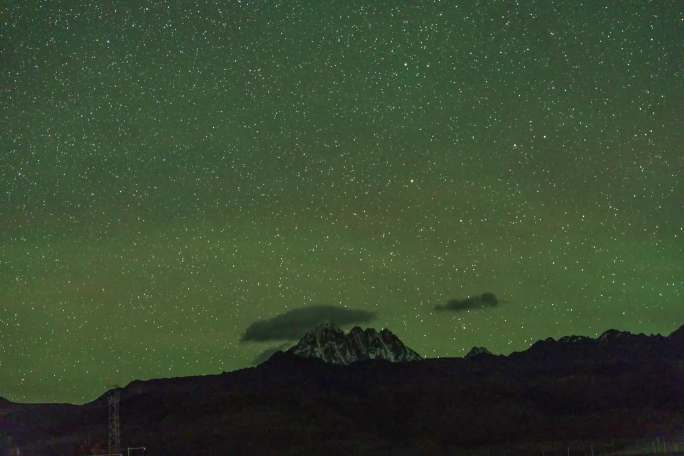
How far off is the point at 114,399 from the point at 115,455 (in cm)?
1692

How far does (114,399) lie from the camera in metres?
175

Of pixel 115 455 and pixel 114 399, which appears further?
pixel 115 455

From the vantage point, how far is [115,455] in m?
187
